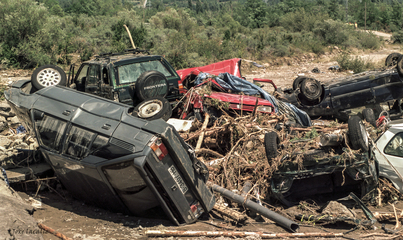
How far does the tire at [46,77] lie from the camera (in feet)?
25.5

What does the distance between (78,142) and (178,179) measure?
1.41m

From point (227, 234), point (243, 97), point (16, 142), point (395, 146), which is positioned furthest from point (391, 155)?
point (16, 142)

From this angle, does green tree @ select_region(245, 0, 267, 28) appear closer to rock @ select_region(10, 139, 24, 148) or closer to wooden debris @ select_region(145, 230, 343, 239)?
rock @ select_region(10, 139, 24, 148)

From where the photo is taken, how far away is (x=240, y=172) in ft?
20.7

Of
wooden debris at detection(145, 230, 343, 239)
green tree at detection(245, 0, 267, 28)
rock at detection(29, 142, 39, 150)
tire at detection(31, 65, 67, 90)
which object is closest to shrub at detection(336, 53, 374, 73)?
tire at detection(31, 65, 67, 90)

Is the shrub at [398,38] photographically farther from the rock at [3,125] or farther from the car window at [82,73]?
the rock at [3,125]

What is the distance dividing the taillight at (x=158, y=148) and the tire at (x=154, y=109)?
227cm

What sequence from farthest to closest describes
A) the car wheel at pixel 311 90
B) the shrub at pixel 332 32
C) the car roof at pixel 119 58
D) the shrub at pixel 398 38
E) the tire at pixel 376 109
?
the shrub at pixel 398 38
the shrub at pixel 332 32
the car wheel at pixel 311 90
the tire at pixel 376 109
the car roof at pixel 119 58

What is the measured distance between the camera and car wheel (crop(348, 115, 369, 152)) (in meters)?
5.28

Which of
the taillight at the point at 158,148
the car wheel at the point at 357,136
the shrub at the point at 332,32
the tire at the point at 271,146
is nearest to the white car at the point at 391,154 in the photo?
the car wheel at the point at 357,136

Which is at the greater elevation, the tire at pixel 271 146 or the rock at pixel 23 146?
the tire at pixel 271 146

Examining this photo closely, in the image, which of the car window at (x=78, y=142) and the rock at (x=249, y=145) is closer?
the car window at (x=78, y=142)

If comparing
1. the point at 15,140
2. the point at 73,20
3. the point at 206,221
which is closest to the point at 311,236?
the point at 206,221

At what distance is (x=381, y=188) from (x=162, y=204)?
354 cm
